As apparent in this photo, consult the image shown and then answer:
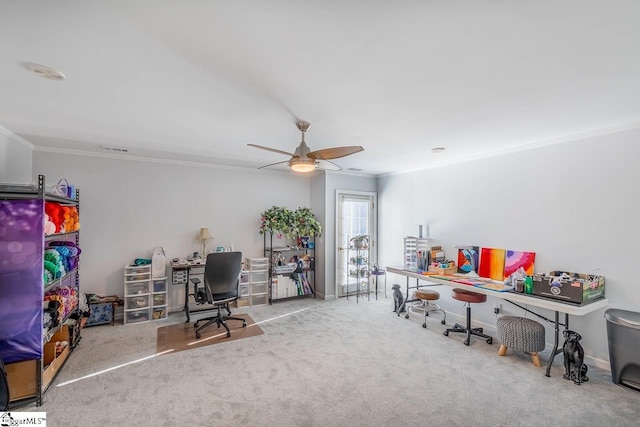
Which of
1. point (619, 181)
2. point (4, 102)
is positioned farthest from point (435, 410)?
point (4, 102)

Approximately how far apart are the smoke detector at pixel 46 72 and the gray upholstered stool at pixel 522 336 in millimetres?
4769

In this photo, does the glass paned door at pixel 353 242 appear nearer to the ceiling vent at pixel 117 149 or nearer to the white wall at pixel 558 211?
the white wall at pixel 558 211

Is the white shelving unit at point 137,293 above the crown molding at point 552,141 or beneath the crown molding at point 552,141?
beneath

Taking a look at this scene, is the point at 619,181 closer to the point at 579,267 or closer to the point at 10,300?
the point at 579,267

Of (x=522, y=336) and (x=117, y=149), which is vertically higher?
(x=117, y=149)

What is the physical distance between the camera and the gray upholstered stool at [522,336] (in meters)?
3.12

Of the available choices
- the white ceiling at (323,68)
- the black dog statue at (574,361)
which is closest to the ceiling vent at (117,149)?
the white ceiling at (323,68)

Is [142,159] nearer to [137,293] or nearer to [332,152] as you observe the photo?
[137,293]

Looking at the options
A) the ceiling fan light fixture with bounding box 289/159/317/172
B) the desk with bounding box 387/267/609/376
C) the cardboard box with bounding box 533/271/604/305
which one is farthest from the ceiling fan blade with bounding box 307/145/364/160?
the cardboard box with bounding box 533/271/604/305

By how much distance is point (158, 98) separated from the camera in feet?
8.00

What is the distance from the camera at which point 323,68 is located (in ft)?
6.35

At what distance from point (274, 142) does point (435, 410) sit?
3.27 m

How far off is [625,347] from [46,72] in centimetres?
535

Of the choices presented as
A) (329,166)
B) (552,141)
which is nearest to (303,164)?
(329,166)
